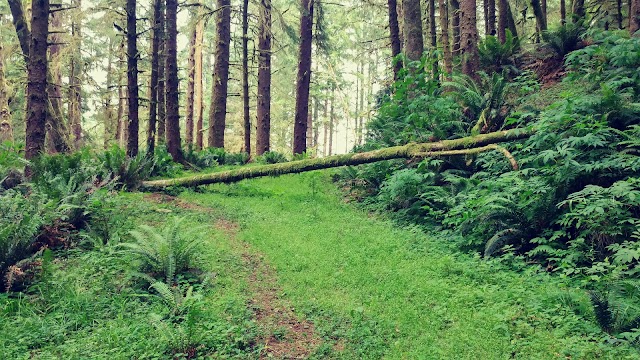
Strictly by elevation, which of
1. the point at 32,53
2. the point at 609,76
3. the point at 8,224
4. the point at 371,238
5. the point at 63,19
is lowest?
the point at 371,238

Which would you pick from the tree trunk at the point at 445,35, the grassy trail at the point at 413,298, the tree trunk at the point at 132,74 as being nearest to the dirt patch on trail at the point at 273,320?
the grassy trail at the point at 413,298

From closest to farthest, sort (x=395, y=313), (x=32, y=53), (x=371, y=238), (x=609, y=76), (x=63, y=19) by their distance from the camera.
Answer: (x=395, y=313) < (x=371, y=238) < (x=609, y=76) < (x=32, y=53) < (x=63, y=19)

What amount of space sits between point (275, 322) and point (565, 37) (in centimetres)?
1122

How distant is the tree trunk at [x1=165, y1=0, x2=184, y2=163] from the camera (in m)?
13.0

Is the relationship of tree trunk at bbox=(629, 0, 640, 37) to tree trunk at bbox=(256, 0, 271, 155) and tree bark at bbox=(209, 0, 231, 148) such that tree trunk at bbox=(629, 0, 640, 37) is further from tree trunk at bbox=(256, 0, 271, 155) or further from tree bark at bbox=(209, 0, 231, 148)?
tree trunk at bbox=(256, 0, 271, 155)

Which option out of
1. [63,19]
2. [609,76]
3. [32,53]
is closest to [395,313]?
[609,76]

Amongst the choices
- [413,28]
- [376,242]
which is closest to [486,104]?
[376,242]

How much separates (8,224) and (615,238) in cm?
764

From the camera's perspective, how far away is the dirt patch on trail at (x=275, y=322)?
380cm

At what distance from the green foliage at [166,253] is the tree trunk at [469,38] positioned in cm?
875

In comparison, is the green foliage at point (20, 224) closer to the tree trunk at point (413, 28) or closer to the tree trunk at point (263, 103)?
the tree trunk at point (413, 28)

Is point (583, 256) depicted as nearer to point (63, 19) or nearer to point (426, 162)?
point (426, 162)

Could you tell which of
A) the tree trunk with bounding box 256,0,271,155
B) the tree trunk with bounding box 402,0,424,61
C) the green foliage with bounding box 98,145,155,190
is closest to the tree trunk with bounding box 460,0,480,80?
the tree trunk with bounding box 402,0,424,61

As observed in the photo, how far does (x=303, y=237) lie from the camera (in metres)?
6.97
